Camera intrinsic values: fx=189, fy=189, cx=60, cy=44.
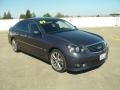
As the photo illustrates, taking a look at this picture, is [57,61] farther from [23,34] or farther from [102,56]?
[23,34]

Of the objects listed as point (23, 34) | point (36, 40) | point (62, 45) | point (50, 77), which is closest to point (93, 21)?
point (23, 34)

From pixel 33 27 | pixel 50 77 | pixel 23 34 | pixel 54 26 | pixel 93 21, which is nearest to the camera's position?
pixel 50 77

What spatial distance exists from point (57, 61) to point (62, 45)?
24.6 inches

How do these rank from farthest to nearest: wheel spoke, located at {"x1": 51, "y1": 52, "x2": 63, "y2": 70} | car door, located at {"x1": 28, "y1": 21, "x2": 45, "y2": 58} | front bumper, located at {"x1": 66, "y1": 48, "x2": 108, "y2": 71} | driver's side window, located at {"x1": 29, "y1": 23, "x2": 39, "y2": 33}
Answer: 1. driver's side window, located at {"x1": 29, "y1": 23, "x2": 39, "y2": 33}
2. car door, located at {"x1": 28, "y1": 21, "x2": 45, "y2": 58}
3. wheel spoke, located at {"x1": 51, "y1": 52, "x2": 63, "y2": 70}
4. front bumper, located at {"x1": 66, "y1": 48, "x2": 108, "y2": 71}

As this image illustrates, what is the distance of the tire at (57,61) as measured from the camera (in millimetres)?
5521

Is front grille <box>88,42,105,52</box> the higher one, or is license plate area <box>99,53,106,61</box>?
front grille <box>88,42,105,52</box>

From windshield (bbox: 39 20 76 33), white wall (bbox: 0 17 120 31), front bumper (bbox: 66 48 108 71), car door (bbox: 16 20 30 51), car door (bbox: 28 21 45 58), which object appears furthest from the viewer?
white wall (bbox: 0 17 120 31)

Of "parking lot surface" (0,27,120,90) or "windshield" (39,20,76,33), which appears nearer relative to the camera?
"parking lot surface" (0,27,120,90)

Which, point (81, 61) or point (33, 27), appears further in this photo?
point (33, 27)

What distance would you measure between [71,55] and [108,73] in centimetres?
129

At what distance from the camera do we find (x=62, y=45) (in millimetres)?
5434

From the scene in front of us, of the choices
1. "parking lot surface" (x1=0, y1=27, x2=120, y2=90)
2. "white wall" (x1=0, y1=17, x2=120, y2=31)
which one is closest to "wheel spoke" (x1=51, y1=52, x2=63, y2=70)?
"parking lot surface" (x1=0, y1=27, x2=120, y2=90)

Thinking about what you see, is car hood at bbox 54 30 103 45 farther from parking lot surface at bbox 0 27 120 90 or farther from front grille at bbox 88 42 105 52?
parking lot surface at bbox 0 27 120 90

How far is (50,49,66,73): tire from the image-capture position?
5521 mm
